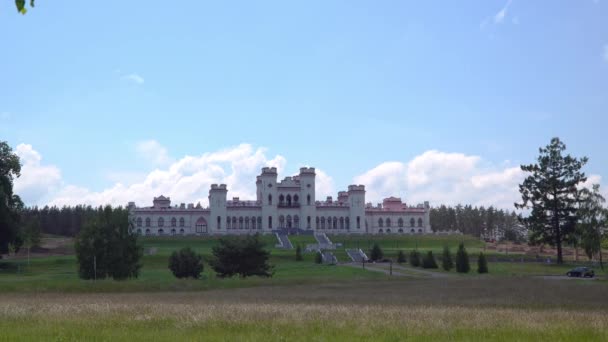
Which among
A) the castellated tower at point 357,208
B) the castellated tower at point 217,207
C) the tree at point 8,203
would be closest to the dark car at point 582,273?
the tree at point 8,203

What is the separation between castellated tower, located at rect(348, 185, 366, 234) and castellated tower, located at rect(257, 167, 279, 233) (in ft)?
51.6

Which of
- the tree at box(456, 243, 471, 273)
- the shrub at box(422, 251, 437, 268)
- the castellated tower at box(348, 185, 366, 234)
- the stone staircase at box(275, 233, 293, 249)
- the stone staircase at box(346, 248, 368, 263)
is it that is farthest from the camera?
the castellated tower at box(348, 185, 366, 234)

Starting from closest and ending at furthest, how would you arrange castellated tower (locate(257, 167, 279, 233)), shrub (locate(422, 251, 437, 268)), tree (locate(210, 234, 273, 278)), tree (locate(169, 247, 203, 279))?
tree (locate(169, 247, 203, 279)) → tree (locate(210, 234, 273, 278)) → shrub (locate(422, 251, 437, 268)) → castellated tower (locate(257, 167, 279, 233))

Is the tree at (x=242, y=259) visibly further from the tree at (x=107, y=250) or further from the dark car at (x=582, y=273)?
the dark car at (x=582, y=273)

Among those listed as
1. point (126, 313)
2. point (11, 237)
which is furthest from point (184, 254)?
point (126, 313)

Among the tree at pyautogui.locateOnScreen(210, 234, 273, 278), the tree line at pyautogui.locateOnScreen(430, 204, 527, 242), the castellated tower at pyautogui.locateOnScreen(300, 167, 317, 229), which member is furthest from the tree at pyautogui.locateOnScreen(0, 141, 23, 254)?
the tree line at pyautogui.locateOnScreen(430, 204, 527, 242)

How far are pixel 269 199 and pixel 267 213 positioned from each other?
3.03 m

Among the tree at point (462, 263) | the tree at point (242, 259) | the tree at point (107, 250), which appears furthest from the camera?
the tree at point (462, 263)

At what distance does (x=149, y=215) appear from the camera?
13400 centimetres

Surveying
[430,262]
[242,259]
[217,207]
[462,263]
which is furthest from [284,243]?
[242,259]

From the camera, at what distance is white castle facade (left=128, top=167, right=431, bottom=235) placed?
433 feet

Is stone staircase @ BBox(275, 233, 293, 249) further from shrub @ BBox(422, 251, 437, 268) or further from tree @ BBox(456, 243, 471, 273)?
tree @ BBox(456, 243, 471, 273)

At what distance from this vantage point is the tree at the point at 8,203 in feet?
194

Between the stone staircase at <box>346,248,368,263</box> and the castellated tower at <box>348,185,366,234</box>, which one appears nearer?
the stone staircase at <box>346,248,368,263</box>
